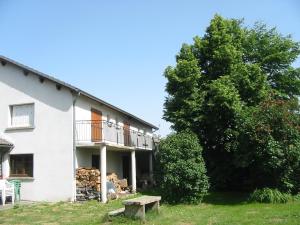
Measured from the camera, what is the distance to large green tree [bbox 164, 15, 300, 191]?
17.9 meters

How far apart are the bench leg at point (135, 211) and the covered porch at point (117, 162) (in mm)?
6372

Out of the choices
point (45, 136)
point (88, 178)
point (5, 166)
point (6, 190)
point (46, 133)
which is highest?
Answer: point (46, 133)

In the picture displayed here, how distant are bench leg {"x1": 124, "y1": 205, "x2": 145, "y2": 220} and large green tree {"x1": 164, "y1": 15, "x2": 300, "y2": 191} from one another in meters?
7.07

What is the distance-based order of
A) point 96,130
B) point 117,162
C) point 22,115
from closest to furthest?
1. point 22,115
2. point 96,130
3. point 117,162

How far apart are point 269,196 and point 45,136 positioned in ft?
36.3

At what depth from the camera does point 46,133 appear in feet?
69.1

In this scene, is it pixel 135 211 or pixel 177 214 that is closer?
pixel 135 211

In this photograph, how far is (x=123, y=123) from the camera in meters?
29.2

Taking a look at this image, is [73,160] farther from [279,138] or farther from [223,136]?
[279,138]

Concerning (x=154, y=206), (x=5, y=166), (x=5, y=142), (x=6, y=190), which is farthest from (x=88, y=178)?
(x=154, y=206)

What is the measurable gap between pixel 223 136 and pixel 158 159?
13.0 ft

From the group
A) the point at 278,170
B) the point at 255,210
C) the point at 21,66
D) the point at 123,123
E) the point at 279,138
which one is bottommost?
the point at 255,210

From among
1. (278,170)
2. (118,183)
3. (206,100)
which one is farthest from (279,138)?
(118,183)

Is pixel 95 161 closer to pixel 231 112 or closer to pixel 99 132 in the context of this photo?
pixel 99 132
